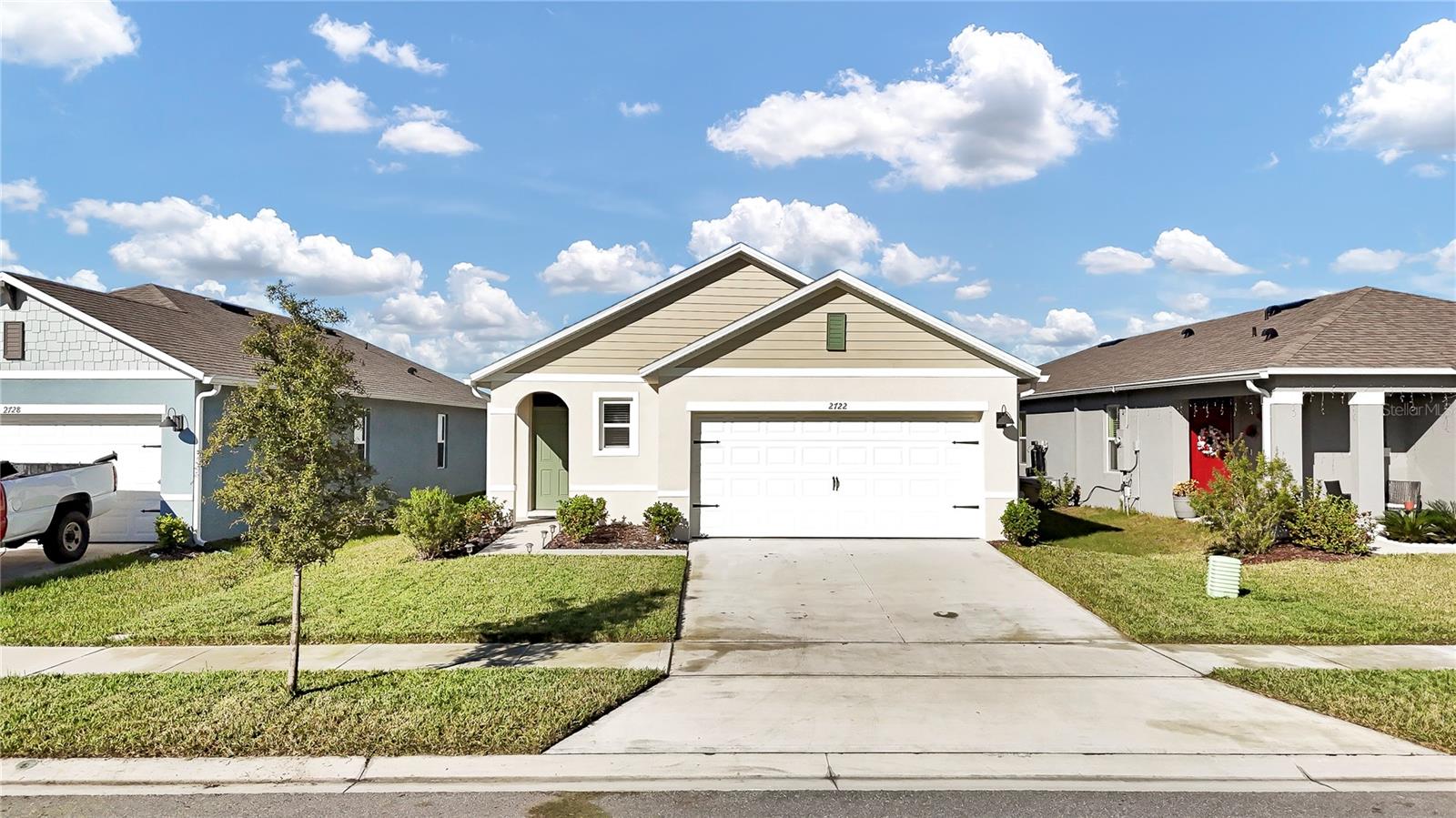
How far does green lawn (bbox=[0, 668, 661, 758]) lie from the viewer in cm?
597

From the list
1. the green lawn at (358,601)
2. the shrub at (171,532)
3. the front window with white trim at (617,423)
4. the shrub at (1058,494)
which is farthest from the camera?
the shrub at (1058,494)

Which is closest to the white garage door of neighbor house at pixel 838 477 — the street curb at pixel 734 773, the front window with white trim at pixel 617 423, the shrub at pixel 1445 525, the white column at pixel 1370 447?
the front window with white trim at pixel 617 423

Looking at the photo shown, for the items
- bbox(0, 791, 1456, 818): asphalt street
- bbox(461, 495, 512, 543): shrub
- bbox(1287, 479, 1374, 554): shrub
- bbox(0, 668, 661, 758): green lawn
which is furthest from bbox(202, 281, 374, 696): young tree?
bbox(1287, 479, 1374, 554): shrub

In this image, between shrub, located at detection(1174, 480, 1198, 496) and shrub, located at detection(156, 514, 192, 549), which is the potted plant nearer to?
shrub, located at detection(1174, 480, 1198, 496)

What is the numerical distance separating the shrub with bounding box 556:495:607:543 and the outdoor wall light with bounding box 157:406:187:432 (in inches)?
271

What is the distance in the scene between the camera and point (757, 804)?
207 inches

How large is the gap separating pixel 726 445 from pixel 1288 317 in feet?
44.1

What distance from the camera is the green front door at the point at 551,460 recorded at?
18.3 meters

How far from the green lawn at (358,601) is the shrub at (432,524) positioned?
1.29 ft

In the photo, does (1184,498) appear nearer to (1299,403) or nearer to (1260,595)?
(1299,403)

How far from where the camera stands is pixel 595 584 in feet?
37.1

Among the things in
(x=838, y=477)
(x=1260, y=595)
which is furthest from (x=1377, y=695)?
(x=838, y=477)

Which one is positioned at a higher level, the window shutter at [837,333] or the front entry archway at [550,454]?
the window shutter at [837,333]

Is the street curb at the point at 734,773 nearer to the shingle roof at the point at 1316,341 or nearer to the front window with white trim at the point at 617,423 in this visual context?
the front window with white trim at the point at 617,423
